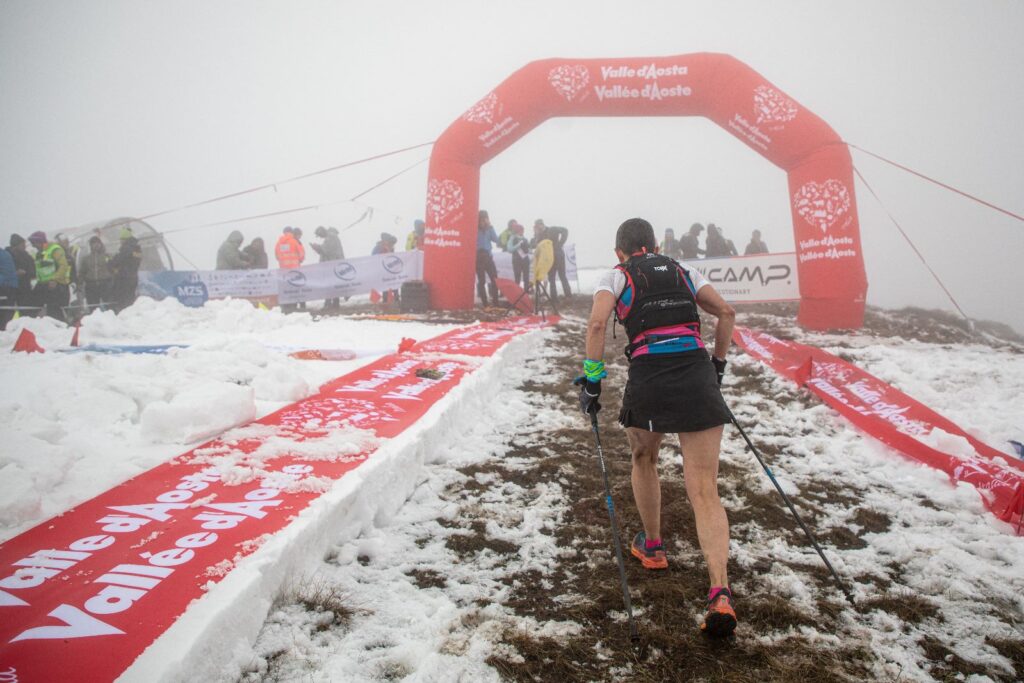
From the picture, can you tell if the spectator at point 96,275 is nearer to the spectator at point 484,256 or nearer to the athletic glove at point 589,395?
the spectator at point 484,256

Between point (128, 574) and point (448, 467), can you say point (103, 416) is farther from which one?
point (448, 467)

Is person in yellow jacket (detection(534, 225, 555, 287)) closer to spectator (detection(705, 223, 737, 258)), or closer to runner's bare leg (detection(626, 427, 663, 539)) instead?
spectator (detection(705, 223, 737, 258))

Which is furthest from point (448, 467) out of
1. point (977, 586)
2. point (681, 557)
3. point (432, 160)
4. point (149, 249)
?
point (149, 249)

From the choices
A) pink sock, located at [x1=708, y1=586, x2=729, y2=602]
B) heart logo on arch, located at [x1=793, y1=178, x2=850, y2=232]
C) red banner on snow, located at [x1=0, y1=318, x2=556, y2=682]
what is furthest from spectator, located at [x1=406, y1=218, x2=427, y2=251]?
pink sock, located at [x1=708, y1=586, x2=729, y2=602]

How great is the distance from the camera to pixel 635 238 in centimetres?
279

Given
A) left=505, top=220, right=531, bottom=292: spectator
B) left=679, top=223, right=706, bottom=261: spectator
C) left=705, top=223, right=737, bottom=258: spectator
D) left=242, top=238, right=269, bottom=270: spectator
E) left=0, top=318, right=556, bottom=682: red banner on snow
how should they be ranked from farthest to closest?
left=679, top=223, right=706, bottom=261: spectator → left=705, top=223, right=737, bottom=258: spectator → left=242, top=238, right=269, bottom=270: spectator → left=505, top=220, right=531, bottom=292: spectator → left=0, top=318, right=556, bottom=682: red banner on snow

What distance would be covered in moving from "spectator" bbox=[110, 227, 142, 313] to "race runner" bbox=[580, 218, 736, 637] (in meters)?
12.3

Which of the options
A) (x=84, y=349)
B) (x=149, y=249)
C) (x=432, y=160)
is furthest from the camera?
(x=149, y=249)

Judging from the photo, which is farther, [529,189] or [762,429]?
[529,189]

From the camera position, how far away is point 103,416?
11.2ft

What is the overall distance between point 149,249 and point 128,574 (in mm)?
16443

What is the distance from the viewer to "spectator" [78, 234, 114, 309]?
11.6 metres

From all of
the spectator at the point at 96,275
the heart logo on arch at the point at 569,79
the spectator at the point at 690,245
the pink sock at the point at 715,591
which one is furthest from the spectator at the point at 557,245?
the pink sock at the point at 715,591

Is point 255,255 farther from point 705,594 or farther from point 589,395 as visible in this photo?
point 705,594
